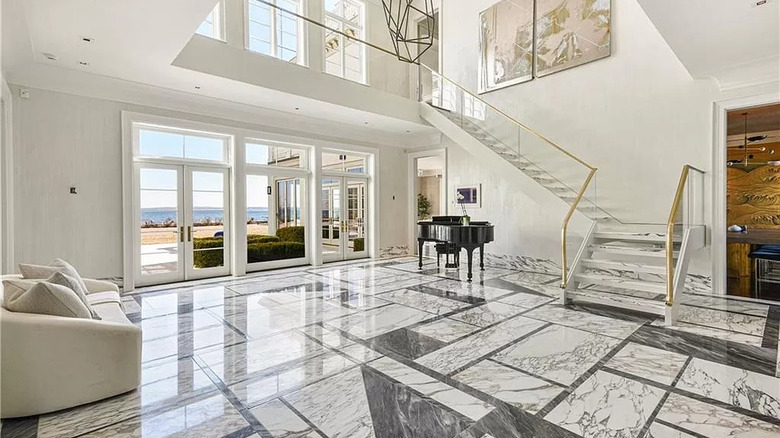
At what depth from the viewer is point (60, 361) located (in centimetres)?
252

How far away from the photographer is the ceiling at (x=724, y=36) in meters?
3.78

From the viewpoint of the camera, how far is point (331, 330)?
4.18 meters

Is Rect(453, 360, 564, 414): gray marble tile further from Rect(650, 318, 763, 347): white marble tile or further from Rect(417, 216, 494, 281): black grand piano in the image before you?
Rect(417, 216, 494, 281): black grand piano

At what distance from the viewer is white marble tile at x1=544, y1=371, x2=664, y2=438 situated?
2.31 meters

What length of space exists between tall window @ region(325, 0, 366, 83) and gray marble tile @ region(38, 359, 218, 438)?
7.41 metres

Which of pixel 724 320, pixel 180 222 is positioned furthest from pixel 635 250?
pixel 180 222

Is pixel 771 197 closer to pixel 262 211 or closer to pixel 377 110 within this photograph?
pixel 377 110

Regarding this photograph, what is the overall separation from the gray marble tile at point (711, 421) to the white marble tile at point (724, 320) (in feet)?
7.33

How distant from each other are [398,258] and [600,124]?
568 cm

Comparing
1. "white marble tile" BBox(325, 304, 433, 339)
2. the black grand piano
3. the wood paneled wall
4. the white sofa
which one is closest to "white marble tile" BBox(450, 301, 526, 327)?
"white marble tile" BBox(325, 304, 433, 339)

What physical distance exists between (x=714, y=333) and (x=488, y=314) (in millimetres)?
2393

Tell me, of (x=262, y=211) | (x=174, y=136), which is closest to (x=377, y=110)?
(x=262, y=211)

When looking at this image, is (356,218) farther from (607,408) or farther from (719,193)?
(607,408)

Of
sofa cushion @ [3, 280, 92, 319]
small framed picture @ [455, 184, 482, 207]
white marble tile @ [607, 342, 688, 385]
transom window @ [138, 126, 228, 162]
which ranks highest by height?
transom window @ [138, 126, 228, 162]
